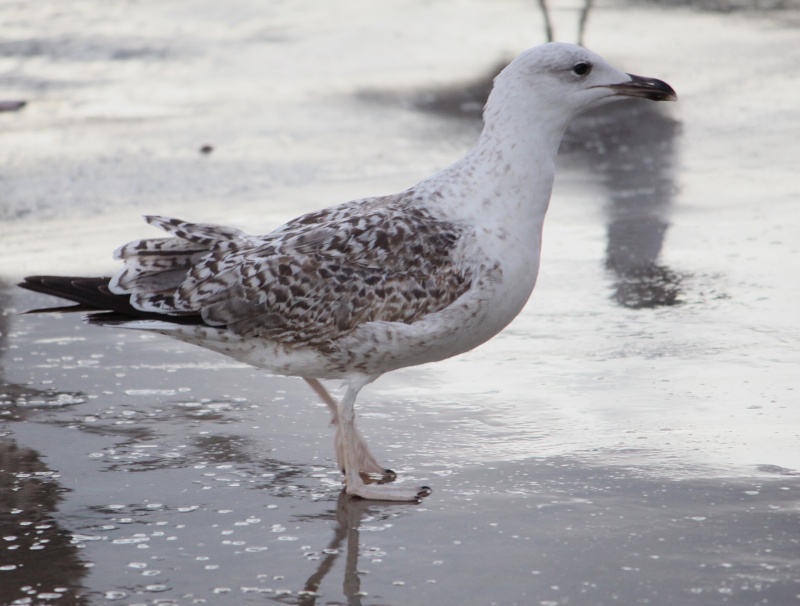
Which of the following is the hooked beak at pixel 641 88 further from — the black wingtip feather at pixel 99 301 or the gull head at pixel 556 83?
the black wingtip feather at pixel 99 301

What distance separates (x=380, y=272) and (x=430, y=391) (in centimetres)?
119

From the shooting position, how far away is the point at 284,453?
18.3 feet

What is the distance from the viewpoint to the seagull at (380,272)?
516 centimetres

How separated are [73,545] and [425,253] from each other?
1.70 meters

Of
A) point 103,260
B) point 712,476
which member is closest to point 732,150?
point 103,260

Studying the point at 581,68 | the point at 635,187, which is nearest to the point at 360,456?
the point at 581,68

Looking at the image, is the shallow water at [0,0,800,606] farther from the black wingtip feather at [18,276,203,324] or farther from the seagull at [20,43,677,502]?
the black wingtip feather at [18,276,203,324]

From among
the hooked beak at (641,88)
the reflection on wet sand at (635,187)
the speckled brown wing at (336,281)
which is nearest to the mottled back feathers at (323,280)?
the speckled brown wing at (336,281)

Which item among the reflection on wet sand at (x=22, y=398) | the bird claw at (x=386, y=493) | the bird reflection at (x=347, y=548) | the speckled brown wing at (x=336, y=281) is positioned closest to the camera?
the bird reflection at (x=347, y=548)

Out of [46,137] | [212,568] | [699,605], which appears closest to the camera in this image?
[699,605]

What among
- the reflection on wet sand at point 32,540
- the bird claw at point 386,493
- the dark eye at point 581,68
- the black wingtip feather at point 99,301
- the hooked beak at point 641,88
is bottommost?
the reflection on wet sand at point 32,540

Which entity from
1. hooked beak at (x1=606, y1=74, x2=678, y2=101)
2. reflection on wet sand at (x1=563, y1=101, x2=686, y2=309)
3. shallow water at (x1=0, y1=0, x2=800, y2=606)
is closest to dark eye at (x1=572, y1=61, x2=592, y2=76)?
hooked beak at (x1=606, y1=74, x2=678, y2=101)

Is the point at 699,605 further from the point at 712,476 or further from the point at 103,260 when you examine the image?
the point at 103,260

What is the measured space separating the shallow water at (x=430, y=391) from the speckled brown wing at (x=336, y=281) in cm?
63
